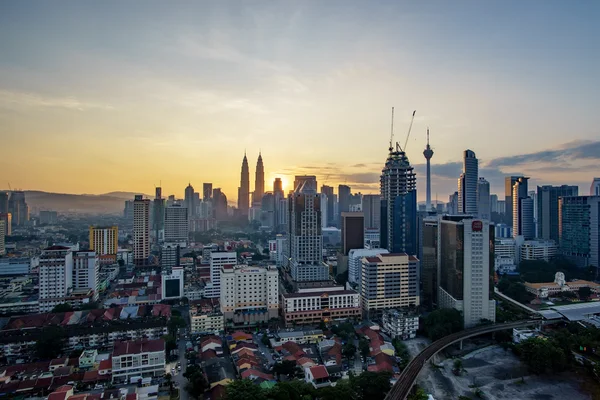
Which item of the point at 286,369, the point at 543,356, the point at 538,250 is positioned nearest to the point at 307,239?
the point at 286,369

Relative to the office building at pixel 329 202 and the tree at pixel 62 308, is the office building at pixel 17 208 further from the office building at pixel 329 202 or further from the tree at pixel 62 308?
the tree at pixel 62 308

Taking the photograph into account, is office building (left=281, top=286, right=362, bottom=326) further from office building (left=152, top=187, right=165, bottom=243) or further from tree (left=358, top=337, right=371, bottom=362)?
office building (left=152, top=187, right=165, bottom=243)

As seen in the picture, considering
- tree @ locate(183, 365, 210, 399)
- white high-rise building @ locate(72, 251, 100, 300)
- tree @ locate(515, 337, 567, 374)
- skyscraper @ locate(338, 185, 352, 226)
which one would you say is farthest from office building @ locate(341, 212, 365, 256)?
skyscraper @ locate(338, 185, 352, 226)

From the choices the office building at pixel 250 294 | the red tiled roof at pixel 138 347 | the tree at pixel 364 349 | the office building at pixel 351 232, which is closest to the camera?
the red tiled roof at pixel 138 347

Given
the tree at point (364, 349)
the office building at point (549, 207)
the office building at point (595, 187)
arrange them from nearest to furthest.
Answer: the tree at point (364, 349)
the office building at point (549, 207)
the office building at point (595, 187)

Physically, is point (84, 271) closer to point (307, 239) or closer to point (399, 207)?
point (307, 239)

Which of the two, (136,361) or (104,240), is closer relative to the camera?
(136,361)

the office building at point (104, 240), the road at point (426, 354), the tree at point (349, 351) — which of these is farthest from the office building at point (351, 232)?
the office building at point (104, 240)
